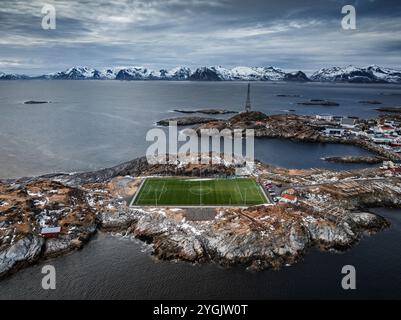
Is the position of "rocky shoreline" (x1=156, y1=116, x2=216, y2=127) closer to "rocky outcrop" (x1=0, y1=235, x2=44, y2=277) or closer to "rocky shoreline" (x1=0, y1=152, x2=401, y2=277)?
"rocky shoreline" (x1=0, y1=152, x2=401, y2=277)

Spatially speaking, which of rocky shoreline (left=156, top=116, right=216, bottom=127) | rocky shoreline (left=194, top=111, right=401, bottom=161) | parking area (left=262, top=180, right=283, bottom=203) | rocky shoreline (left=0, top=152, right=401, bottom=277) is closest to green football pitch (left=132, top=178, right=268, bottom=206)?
parking area (left=262, top=180, right=283, bottom=203)

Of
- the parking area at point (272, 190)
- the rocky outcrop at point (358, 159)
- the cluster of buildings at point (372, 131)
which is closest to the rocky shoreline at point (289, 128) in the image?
the cluster of buildings at point (372, 131)

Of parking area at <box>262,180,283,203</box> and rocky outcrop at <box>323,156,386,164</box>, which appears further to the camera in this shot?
rocky outcrop at <box>323,156,386,164</box>

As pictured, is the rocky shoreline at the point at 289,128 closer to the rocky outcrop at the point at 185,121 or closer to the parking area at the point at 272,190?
the rocky outcrop at the point at 185,121

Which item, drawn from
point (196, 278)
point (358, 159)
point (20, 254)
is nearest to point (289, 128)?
point (358, 159)

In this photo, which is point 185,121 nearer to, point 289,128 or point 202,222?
point 289,128

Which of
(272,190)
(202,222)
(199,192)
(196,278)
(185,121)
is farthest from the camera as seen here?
(185,121)

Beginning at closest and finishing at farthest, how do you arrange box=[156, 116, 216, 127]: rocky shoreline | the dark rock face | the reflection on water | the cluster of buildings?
the reflection on water, the cluster of buildings, box=[156, 116, 216, 127]: rocky shoreline, the dark rock face
